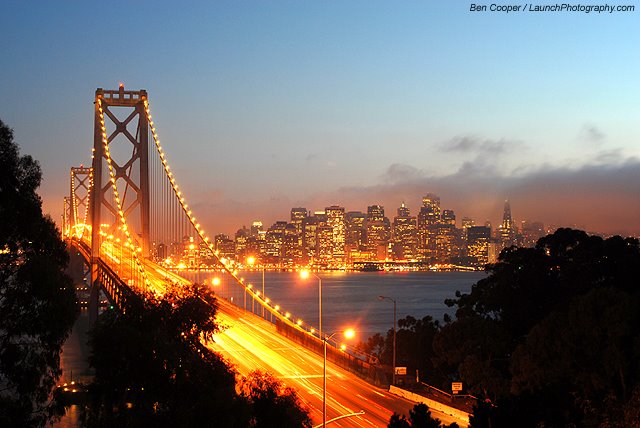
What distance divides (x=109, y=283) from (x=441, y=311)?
64.7 metres

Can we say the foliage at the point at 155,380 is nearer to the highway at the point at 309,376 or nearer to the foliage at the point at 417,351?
the highway at the point at 309,376

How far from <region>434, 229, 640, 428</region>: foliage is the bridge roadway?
4.00 metres

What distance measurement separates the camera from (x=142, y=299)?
22.9 metres

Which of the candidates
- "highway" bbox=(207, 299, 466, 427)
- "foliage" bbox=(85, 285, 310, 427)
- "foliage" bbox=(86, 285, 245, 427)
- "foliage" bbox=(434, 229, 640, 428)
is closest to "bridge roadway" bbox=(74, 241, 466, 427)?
"highway" bbox=(207, 299, 466, 427)

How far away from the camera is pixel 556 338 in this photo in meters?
32.1

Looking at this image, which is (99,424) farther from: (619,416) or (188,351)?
(619,416)

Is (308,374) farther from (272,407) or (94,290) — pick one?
(94,290)

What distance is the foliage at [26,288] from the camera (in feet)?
58.7

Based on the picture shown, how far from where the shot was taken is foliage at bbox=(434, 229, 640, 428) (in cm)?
2227

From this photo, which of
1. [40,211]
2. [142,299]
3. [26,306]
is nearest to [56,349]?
[26,306]

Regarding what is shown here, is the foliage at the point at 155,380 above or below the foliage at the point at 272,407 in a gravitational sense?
above

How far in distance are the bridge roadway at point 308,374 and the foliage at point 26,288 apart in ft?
21.4

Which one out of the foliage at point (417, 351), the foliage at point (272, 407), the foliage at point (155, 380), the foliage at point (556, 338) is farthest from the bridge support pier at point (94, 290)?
the foliage at point (155, 380)

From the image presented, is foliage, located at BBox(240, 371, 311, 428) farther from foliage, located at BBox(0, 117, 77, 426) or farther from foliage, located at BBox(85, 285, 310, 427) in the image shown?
foliage, located at BBox(0, 117, 77, 426)
